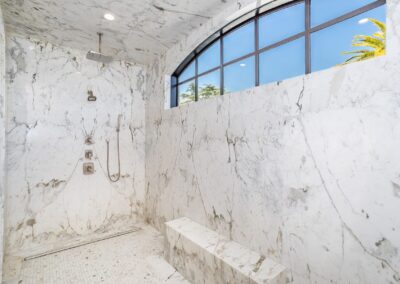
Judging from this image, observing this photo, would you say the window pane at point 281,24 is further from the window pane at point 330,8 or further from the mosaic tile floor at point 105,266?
the mosaic tile floor at point 105,266

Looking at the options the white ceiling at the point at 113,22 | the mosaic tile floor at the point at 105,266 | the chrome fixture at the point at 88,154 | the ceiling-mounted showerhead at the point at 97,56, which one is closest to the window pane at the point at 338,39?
the white ceiling at the point at 113,22

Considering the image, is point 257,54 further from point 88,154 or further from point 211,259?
point 88,154

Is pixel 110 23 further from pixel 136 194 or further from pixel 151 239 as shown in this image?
pixel 151 239

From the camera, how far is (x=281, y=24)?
69.9 inches

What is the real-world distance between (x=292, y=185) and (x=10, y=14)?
3038 millimetres

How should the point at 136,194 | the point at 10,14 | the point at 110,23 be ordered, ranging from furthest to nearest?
1. the point at 136,194
2. the point at 110,23
3. the point at 10,14

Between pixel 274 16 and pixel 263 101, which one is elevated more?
pixel 274 16

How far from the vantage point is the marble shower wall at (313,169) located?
1119 mm

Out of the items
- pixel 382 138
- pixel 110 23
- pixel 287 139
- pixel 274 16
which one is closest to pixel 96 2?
pixel 110 23

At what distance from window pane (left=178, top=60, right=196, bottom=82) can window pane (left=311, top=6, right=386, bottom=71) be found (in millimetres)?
1482

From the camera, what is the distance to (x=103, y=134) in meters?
3.03

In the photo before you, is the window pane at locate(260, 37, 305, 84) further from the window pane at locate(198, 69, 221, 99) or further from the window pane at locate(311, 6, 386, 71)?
the window pane at locate(198, 69, 221, 99)

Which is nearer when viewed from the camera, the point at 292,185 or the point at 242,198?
the point at 292,185

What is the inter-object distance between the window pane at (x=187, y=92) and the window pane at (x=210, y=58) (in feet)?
0.77
